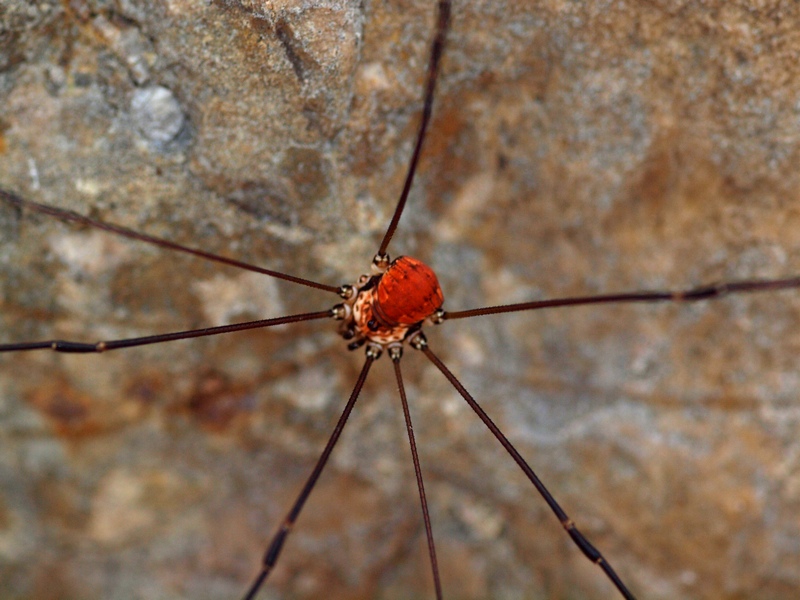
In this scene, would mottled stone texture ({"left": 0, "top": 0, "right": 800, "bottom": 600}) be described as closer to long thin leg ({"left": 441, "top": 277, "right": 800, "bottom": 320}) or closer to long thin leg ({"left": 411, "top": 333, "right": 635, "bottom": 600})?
long thin leg ({"left": 411, "top": 333, "right": 635, "bottom": 600})

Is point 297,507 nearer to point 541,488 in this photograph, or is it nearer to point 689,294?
point 541,488

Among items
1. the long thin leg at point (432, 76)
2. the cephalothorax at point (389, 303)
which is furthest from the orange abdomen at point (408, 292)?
the long thin leg at point (432, 76)

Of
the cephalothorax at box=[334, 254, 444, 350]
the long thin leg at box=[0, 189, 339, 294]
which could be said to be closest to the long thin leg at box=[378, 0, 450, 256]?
the cephalothorax at box=[334, 254, 444, 350]

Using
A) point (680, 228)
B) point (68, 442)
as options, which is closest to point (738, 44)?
point (680, 228)

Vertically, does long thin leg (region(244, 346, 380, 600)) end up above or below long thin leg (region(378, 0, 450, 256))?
below

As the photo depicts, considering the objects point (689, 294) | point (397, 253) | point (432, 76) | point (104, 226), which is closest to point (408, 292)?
point (397, 253)

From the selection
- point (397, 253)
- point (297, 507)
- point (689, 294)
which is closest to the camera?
point (689, 294)

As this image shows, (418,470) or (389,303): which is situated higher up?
(389,303)
